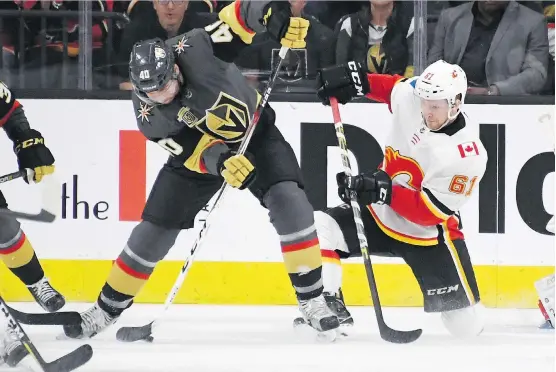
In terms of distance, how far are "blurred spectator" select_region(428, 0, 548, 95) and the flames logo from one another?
0.95 meters

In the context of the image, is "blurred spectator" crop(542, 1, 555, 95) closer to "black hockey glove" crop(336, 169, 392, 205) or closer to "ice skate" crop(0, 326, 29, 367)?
"black hockey glove" crop(336, 169, 392, 205)

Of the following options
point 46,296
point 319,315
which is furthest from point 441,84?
point 46,296

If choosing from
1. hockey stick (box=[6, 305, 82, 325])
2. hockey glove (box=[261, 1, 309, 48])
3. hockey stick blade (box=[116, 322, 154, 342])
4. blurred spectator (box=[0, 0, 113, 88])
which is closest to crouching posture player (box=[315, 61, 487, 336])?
hockey glove (box=[261, 1, 309, 48])

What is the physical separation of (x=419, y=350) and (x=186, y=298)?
1.36 m

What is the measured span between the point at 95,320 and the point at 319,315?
0.82m

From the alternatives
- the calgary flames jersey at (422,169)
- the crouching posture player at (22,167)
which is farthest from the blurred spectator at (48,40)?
the calgary flames jersey at (422,169)

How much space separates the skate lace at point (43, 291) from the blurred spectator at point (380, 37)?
5.20 ft

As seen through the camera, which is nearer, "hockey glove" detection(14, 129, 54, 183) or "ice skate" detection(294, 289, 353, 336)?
"ice skate" detection(294, 289, 353, 336)

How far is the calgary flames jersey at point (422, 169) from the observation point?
3.77 metres

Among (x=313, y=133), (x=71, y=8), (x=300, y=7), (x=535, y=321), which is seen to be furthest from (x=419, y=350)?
(x=71, y=8)

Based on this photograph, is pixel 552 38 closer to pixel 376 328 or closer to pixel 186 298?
pixel 376 328

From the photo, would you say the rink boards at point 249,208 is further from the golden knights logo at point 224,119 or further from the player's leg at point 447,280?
the golden knights logo at point 224,119

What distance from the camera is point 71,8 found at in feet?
15.9

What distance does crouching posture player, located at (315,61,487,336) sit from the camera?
3766 millimetres
